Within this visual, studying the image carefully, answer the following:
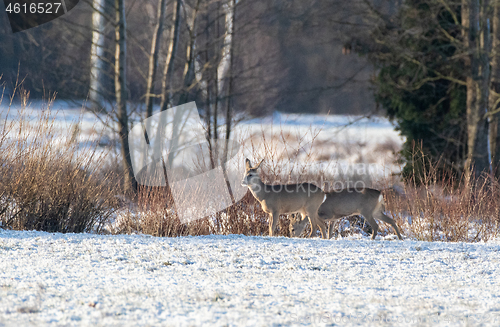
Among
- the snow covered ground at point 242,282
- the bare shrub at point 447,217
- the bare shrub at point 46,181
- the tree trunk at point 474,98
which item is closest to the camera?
the snow covered ground at point 242,282

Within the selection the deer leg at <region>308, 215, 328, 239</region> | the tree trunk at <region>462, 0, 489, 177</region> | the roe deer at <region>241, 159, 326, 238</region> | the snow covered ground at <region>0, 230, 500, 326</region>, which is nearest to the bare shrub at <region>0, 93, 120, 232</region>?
the snow covered ground at <region>0, 230, 500, 326</region>

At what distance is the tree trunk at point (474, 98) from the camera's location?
11703 millimetres

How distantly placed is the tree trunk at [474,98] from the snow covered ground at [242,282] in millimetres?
7236

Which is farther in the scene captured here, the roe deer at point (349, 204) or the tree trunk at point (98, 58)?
the tree trunk at point (98, 58)

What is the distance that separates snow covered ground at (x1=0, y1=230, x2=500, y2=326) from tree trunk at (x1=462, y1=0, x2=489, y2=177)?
7236mm

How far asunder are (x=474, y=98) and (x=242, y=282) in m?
10.3

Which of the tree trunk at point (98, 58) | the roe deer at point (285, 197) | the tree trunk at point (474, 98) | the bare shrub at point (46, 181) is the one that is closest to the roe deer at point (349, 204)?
the roe deer at point (285, 197)

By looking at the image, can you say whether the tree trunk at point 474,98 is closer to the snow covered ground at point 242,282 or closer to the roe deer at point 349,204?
the roe deer at point 349,204

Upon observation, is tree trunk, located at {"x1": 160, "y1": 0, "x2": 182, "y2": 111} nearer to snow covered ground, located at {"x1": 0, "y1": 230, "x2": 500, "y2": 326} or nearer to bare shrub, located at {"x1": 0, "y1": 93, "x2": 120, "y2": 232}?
bare shrub, located at {"x1": 0, "y1": 93, "x2": 120, "y2": 232}

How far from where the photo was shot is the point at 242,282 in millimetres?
3346

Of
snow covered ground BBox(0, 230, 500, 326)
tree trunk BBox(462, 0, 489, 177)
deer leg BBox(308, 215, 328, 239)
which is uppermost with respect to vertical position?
tree trunk BBox(462, 0, 489, 177)

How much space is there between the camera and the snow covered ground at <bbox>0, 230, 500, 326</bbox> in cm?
249

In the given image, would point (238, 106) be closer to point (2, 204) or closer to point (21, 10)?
point (21, 10)

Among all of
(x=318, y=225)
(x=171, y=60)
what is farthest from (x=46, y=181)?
(x=171, y=60)
